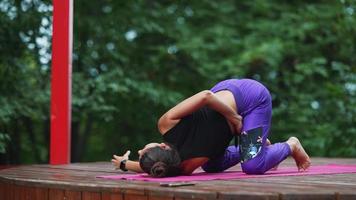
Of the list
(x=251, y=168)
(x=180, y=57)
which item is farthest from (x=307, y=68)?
(x=251, y=168)

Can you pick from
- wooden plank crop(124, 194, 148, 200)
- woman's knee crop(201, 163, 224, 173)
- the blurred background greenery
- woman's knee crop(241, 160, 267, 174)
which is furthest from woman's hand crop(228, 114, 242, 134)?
the blurred background greenery

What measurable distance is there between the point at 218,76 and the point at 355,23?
1.64 metres

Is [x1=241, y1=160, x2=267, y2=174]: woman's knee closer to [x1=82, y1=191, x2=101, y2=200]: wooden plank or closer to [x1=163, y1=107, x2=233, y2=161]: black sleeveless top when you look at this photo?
[x1=163, y1=107, x2=233, y2=161]: black sleeveless top

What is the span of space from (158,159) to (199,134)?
0.97 ft

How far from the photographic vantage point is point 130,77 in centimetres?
696

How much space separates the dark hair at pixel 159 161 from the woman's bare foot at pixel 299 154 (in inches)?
32.2

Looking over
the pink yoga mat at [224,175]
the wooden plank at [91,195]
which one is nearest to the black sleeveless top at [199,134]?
the pink yoga mat at [224,175]

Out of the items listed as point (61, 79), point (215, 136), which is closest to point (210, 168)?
point (215, 136)

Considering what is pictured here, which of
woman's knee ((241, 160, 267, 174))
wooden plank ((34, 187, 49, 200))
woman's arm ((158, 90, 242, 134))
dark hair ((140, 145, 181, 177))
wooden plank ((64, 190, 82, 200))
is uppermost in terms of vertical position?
woman's arm ((158, 90, 242, 134))

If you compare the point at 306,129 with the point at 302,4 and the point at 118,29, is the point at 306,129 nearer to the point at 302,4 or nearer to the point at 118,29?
the point at 302,4

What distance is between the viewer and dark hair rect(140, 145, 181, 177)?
3.33 m

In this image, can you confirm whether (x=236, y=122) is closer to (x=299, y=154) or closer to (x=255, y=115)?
(x=255, y=115)

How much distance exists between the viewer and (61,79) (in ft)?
15.8

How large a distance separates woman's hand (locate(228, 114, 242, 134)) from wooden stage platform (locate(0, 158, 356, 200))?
1.32 feet
